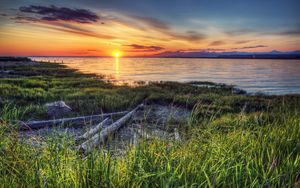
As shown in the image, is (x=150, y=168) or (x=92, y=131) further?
(x=92, y=131)

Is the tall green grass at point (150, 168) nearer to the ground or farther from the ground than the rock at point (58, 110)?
farther from the ground

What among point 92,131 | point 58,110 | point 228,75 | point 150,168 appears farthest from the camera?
point 228,75

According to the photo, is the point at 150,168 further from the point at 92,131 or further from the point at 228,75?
the point at 228,75

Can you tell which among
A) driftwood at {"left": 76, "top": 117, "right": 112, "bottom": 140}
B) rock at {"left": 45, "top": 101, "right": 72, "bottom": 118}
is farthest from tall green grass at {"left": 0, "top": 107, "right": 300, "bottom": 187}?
rock at {"left": 45, "top": 101, "right": 72, "bottom": 118}

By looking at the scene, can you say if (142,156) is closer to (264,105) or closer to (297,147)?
(297,147)

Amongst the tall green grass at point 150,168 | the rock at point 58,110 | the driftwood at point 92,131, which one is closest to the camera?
the tall green grass at point 150,168

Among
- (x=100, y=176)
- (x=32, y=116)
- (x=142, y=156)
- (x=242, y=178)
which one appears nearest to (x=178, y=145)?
(x=142, y=156)

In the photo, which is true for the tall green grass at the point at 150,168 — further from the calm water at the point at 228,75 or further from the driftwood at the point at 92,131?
the calm water at the point at 228,75

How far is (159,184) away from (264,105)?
15.9 m

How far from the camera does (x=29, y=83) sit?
2508 cm

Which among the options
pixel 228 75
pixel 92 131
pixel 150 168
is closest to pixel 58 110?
pixel 92 131

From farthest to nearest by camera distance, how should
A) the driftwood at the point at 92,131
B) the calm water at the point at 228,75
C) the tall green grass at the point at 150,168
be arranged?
the calm water at the point at 228,75 < the driftwood at the point at 92,131 < the tall green grass at the point at 150,168

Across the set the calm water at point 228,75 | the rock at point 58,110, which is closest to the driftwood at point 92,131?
the rock at point 58,110

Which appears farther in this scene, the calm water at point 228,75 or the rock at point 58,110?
the calm water at point 228,75
